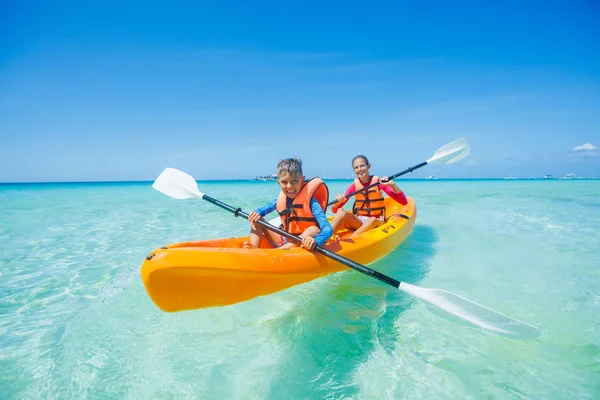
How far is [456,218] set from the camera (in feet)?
30.1

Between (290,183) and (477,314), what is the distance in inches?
71.8

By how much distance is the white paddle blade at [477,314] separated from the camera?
7.38 ft

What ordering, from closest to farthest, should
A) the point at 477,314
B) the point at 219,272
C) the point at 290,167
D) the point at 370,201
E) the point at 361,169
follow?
the point at 219,272 → the point at 477,314 → the point at 290,167 → the point at 361,169 → the point at 370,201

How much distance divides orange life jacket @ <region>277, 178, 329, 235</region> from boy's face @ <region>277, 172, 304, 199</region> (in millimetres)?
74

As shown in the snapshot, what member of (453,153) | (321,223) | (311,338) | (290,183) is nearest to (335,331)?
(311,338)

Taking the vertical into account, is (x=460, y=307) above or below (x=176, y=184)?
below

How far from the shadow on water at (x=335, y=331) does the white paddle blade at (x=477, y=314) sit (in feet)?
1.46

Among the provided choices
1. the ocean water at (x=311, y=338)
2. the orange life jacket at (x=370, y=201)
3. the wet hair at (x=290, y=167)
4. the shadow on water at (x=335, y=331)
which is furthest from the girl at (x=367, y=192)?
the wet hair at (x=290, y=167)

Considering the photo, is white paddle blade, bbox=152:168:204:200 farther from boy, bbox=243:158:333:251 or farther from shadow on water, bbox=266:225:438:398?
shadow on water, bbox=266:225:438:398

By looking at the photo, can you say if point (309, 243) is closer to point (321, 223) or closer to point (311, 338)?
point (321, 223)

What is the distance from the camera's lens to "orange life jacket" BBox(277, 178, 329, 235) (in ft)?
10.2

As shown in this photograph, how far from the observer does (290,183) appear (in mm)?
2963

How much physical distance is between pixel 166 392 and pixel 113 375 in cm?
47

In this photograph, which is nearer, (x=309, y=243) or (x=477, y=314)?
(x=477, y=314)
